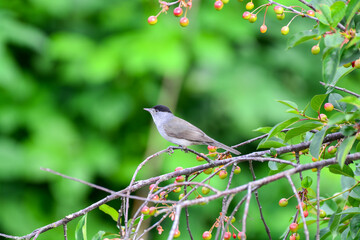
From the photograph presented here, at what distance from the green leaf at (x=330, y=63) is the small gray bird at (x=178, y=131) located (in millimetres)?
1845

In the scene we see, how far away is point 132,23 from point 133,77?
1.93 ft

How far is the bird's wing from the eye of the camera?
3.58 m

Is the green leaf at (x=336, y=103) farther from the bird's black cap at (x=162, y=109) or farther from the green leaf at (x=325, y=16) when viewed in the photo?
the bird's black cap at (x=162, y=109)

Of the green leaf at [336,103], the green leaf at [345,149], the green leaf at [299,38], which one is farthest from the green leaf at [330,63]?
the green leaf at [336,103]

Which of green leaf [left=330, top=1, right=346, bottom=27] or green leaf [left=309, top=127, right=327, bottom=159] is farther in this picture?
green leaf [left=309, top=127, right=327, bottom=159]

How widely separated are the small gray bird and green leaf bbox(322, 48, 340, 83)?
6.05 feet

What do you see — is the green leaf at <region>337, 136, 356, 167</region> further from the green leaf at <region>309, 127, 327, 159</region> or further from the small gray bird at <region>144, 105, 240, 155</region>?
the small gray bird at <region>144, 105, 240, 155</region>

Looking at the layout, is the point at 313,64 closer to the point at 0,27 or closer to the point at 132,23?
the point at 132,23

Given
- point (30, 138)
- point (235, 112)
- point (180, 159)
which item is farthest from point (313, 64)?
point (30, 138)

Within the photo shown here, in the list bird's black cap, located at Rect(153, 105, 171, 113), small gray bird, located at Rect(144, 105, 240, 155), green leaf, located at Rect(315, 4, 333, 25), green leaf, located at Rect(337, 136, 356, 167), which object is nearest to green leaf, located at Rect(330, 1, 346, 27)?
green leaf, located at Rect(315, 4, 333, 25)

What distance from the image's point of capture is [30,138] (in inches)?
194

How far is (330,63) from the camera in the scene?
65.7 inches

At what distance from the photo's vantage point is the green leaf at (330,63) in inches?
65.3

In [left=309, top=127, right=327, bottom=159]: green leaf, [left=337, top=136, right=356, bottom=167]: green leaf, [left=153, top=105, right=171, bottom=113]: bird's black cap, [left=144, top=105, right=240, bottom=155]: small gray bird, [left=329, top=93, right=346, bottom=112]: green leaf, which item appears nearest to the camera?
[left=337, top=136, right=356, bottom=167]: green leaf
